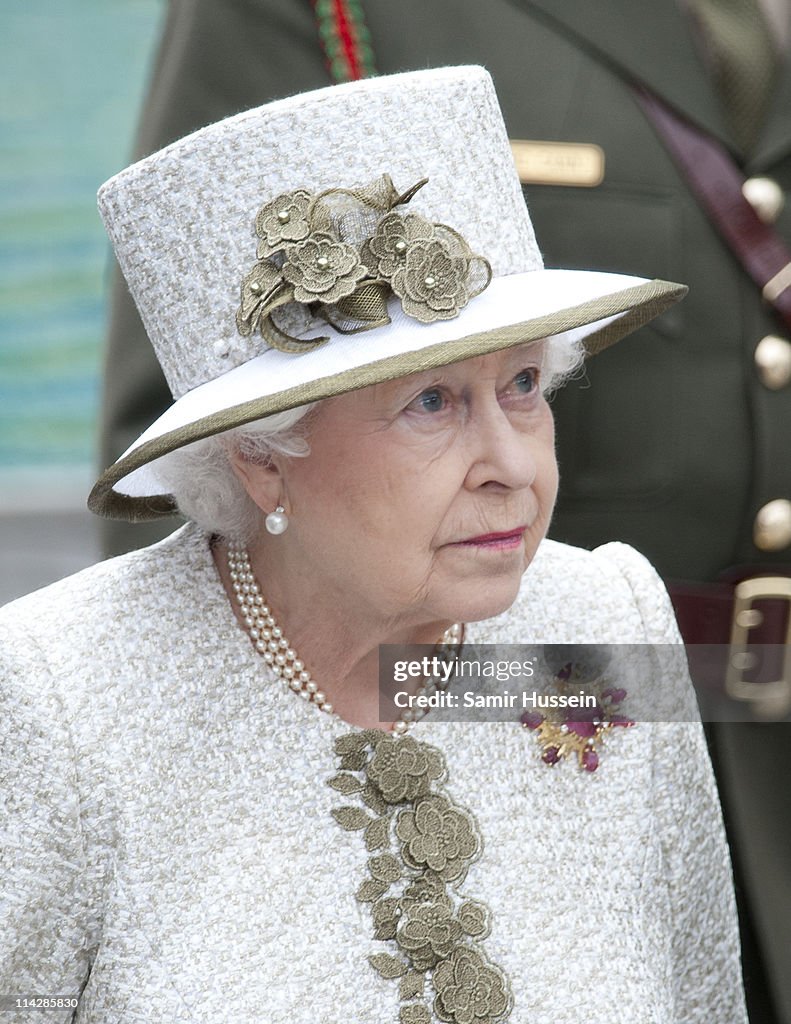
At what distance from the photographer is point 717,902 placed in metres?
2.05

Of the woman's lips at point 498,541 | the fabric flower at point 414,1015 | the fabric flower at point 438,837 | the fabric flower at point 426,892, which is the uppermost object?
the woman's lips at point 498,541

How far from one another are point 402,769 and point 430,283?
0.60 metres

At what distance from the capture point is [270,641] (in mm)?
1868

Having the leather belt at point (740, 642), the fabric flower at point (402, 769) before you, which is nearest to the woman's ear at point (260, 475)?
the fabric flower at point (402, 769)

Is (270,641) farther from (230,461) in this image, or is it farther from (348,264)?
(348,264)

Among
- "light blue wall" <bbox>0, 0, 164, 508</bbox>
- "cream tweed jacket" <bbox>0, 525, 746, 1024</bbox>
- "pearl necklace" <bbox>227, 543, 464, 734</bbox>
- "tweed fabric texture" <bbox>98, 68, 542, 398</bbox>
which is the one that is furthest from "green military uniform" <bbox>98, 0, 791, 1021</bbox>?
"light blue wall" <bbox>0, 0, 164, 508</bbox>

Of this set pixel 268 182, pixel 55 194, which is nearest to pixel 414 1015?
pixel 268 182

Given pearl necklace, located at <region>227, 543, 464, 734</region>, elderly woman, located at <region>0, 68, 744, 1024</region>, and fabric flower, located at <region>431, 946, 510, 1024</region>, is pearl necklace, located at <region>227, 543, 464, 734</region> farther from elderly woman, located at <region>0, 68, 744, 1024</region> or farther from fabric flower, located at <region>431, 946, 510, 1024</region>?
fabric flower, located at <region>431, 946, 510, 1024</region>

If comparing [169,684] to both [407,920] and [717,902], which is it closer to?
[407,920]

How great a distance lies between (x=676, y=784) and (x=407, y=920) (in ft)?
1.49

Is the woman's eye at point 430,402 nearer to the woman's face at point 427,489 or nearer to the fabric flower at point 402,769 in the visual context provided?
the woman's face at point 427,489

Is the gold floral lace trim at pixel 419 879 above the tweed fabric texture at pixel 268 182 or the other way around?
the other way around

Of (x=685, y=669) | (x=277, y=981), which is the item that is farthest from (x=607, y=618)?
(x=277, y=981)

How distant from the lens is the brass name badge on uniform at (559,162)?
2252 mm
